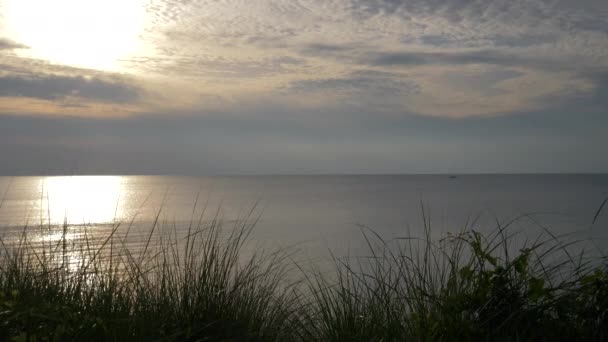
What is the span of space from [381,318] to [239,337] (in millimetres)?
1065

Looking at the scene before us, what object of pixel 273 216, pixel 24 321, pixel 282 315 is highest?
pixel 24 321

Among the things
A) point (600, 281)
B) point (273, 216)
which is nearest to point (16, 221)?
point (273, 216)

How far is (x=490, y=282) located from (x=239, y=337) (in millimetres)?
1797

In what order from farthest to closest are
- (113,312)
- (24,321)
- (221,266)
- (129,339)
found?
1. (221,266)
2. (113,312)
3. (129,339)
4. (24,321)

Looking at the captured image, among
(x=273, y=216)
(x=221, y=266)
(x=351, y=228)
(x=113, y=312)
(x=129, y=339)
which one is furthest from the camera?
(x=273, y=216)

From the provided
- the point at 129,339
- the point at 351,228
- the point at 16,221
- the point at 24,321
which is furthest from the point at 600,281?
the point at 16,221

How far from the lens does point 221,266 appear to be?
4.39m

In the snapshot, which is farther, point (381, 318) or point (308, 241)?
point (308, 241)

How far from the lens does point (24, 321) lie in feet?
10.3

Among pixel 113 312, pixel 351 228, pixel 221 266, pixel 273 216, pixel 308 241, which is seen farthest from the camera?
pixel 273 216

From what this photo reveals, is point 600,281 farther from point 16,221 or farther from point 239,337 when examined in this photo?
point 16,221

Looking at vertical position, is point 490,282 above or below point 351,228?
above

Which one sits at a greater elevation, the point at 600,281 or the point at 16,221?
the point at 600,281

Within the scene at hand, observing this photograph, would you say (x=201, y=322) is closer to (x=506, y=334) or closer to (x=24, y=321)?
(x=24, y=321)
